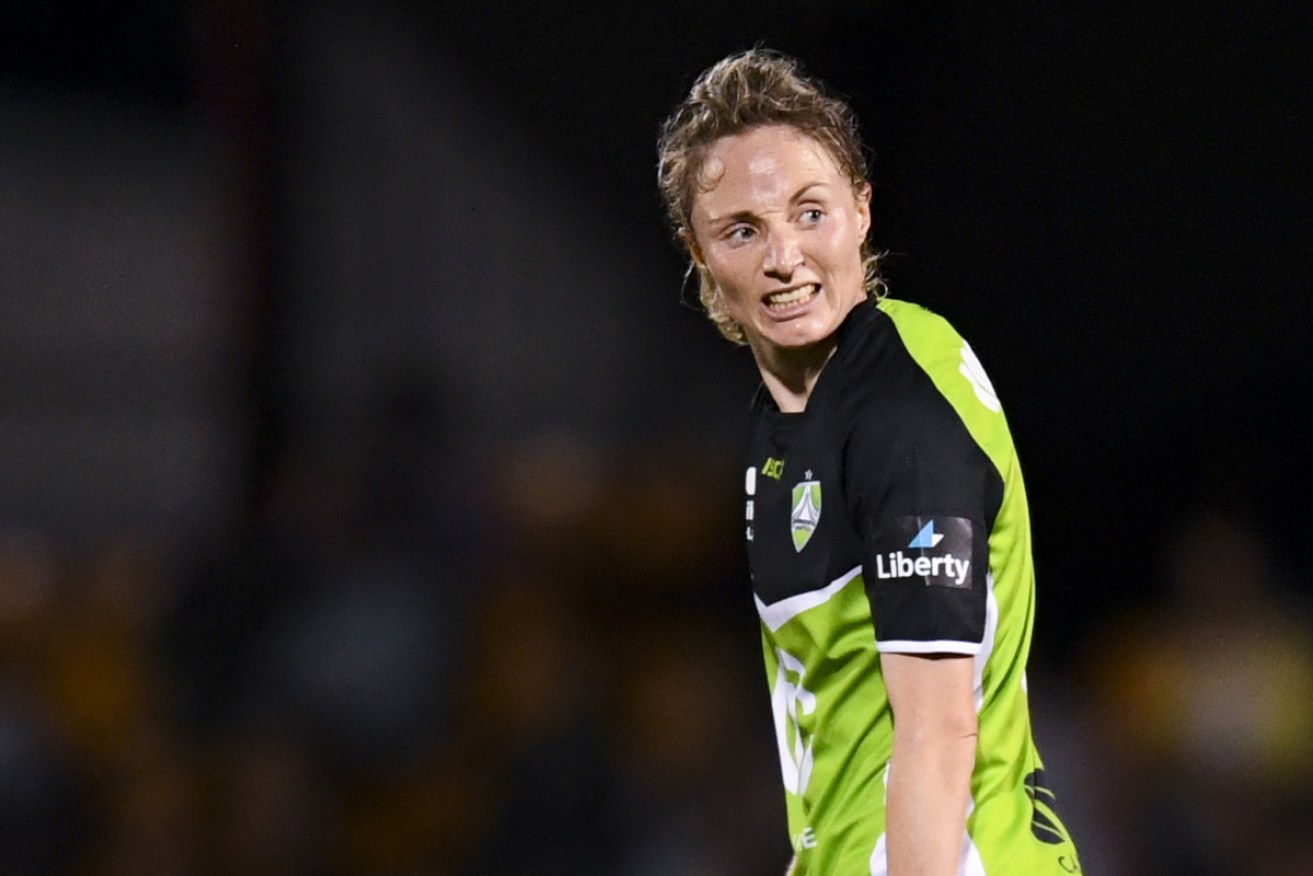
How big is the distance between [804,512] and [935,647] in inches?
8.6

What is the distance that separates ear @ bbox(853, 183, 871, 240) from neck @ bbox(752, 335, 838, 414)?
167mm

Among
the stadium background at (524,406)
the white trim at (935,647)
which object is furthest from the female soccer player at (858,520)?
the stadium background at (524,406)

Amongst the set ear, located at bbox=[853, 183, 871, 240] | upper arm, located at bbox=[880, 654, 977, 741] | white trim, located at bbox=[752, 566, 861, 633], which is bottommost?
upper arm, located at bbox=[880, 654, 977, 741]

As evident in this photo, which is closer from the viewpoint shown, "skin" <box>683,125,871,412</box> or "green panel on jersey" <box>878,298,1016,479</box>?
"green panel on jersey" <box>878,298,1016,479</box>

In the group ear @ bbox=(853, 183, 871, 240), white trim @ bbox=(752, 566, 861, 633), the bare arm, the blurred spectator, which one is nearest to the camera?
the bare arm

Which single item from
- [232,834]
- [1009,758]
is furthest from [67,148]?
[1009,758]

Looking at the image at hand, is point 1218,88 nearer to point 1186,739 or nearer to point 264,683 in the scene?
point 1186,739

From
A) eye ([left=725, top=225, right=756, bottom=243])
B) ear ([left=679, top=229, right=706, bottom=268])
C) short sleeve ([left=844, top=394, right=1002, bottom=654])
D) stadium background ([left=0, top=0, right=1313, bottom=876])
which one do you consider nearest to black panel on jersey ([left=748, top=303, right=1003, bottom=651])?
short sleeve ([left=844, top=394, right=1002, bottom=654])

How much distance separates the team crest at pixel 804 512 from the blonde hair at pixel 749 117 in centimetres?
29

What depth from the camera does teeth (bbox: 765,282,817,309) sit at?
64.9 inches

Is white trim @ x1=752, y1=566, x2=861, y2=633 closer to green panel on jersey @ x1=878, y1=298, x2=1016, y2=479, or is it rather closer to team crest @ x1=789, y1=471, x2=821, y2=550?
team crest @ x1=789, y1=471, x2=821, y2=550

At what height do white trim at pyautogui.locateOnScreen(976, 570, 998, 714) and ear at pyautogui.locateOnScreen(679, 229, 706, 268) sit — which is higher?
ear at pyautogui.locateOnScreen(679, 229, 706, 268)

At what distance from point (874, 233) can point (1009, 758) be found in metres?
2.55

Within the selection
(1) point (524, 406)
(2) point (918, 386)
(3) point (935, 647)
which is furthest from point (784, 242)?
(1) point (524, 406)
